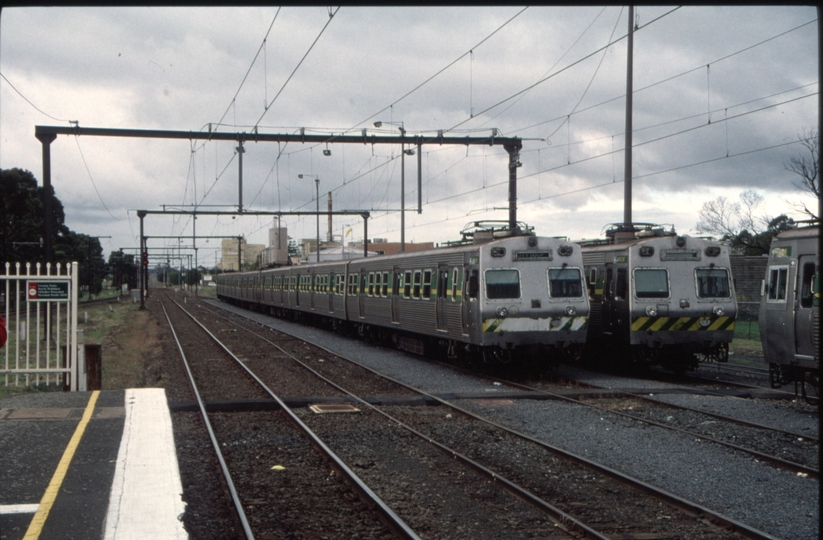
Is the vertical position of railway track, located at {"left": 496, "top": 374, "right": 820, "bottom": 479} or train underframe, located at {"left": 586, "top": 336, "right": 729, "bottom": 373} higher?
train underframe, located at {"left": 586, "top": 336, "right": 729, "bottom": 373}

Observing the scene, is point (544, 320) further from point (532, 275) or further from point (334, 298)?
point (334, 298)

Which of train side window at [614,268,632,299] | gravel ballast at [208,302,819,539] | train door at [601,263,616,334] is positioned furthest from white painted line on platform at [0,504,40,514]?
train door at [601,263,616,334]

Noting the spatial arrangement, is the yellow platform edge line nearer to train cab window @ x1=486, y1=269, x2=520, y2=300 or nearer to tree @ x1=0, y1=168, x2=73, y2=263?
train cab window @ x1=486, y1=269, x2=520, y2=300

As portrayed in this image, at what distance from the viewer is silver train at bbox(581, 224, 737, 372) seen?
16766mm

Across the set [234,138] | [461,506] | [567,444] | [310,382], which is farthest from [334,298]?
[461,506]

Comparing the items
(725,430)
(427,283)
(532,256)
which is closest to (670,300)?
(532,256)

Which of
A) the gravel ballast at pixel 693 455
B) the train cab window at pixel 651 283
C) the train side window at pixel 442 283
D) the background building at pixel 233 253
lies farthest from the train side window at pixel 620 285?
the background building at pixel 233 253

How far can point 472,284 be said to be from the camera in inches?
669

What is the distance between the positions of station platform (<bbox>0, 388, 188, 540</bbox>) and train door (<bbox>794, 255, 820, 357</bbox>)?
930 cm

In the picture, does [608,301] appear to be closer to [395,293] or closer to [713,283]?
[713,283]

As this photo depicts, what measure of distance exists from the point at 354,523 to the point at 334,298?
2420 cm

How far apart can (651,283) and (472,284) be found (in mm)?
3804

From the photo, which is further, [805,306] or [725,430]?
[805,306]

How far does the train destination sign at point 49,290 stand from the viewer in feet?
40.3
